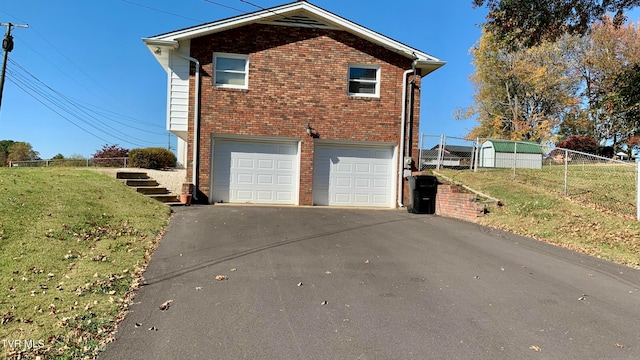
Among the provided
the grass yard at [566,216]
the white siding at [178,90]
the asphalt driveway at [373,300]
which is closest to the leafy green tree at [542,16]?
the grass yard at [566,216]

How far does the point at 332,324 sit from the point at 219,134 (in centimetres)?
1004

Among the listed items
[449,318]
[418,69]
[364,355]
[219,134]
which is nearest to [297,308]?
[364,355]

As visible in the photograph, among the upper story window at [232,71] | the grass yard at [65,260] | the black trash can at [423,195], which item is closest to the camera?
the grass yard at [65,260]

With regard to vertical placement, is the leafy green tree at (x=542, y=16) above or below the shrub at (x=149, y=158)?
above

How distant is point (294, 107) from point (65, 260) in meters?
8.93

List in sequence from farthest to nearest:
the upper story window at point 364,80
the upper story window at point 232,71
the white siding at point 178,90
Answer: the upper story window at point 364,80 < the upper story window at point 232,71 < the white siding at point 178,90

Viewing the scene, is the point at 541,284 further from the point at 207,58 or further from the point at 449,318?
the point at 207,58

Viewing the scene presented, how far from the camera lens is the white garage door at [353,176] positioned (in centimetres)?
1388

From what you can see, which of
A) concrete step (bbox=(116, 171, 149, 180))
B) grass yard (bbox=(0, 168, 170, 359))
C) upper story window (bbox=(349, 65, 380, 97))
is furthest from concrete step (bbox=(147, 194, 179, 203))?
upper story window (bbox=(349, 65, 380, 97))

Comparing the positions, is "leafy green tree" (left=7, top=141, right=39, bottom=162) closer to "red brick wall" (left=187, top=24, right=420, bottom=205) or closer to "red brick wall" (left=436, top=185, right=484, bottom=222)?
"red brick wall" (left=187, top=24, right=420, bottom=205)

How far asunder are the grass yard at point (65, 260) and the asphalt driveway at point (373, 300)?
13.5 inches

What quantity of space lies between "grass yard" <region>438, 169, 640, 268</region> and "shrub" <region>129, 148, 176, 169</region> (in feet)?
40.7

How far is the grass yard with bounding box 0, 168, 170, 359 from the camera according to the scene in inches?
145

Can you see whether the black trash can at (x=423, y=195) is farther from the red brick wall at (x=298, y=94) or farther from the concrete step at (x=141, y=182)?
the concrete step at (x=141, y=182)
